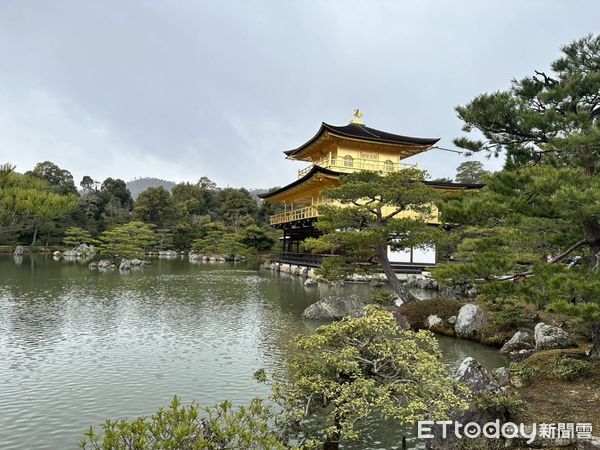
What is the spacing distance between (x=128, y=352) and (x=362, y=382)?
619 cm

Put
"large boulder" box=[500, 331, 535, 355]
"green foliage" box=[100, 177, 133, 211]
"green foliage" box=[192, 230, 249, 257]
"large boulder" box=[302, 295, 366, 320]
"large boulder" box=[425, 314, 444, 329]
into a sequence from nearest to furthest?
"large boulder" box=[500, 331, 535, 355], "large boulder" box=[425, 314, 444, 329], "large boulder" box=[302, 295, 366, 320], "green foliage" box=[192, 230, 249, 257], "green foliage" box=[100, 177, 133, 211]

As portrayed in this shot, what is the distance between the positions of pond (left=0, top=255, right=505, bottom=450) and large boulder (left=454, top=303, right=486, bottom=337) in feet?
1.31

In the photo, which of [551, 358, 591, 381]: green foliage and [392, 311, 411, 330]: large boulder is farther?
[392, 311, 411, 330]: large boulder

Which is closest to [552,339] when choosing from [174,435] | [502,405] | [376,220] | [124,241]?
[502,405]

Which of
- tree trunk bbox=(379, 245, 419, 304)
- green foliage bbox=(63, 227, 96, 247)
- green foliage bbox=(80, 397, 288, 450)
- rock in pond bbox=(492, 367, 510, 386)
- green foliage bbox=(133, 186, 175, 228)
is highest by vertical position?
green foliage bbox=(133, 186, 175, 228)

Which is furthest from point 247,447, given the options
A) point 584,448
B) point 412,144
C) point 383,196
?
point 412,144

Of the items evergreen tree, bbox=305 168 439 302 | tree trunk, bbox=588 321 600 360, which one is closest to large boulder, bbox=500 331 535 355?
tree trunk, bbox=588 321 600 360

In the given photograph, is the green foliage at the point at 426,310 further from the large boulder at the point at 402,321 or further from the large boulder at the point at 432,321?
the large boulder at the point at 402,321

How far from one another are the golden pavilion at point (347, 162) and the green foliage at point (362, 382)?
64.3 ft

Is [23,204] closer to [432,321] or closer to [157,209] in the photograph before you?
[432,321]

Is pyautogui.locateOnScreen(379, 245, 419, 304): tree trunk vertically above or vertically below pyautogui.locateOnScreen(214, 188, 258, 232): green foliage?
below

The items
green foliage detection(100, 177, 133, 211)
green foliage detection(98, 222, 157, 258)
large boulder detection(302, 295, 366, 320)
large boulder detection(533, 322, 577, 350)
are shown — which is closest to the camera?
large boulder detection(533, 322, 577, 350)

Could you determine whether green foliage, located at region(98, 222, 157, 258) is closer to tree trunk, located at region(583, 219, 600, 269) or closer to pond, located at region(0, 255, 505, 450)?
pond, located at region(0, 255, 505, 450)

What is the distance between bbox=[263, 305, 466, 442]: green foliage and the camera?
4.45 m
